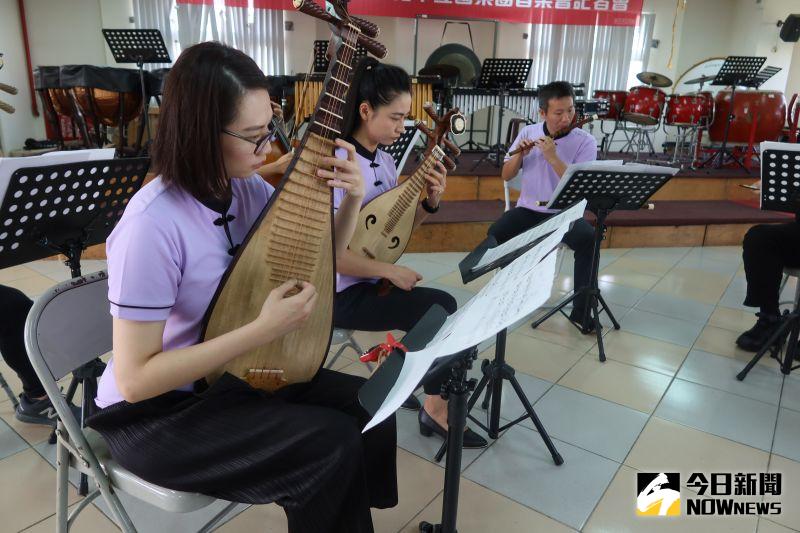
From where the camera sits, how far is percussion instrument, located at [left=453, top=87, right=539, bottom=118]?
5508mm

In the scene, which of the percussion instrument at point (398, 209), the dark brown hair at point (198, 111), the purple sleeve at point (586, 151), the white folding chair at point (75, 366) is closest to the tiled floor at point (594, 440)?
the white folding chair at point (75, 366)

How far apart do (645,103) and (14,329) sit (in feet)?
21.4

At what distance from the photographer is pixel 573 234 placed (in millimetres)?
2791

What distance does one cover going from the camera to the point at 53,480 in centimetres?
160

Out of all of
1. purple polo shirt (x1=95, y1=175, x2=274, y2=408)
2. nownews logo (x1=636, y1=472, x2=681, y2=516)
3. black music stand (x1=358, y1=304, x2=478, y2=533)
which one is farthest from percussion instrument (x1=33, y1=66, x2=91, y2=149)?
nownews logo (x1=636, y1=472, x2=681, y2=516)

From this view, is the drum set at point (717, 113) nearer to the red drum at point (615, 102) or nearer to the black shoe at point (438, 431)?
the red drum at point (615, 102)

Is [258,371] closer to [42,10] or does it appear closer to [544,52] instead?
[42,10]

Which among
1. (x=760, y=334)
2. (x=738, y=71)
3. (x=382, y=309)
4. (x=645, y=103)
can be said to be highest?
(x=738, y=71)

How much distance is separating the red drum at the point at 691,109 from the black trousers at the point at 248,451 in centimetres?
610

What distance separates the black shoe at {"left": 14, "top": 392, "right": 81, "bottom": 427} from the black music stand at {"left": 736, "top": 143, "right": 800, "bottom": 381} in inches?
108

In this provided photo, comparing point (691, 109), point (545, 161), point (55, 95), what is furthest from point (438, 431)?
point (691, 109)

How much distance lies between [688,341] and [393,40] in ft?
19.6

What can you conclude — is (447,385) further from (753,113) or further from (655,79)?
(655,79)

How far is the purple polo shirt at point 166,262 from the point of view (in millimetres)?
852
